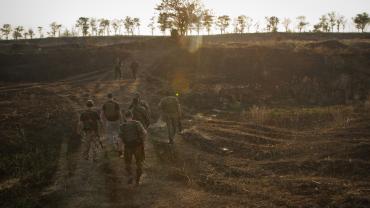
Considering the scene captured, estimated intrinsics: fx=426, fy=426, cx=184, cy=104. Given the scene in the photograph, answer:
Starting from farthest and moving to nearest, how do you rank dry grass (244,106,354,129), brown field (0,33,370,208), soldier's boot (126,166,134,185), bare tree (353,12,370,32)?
bare tree (353,12,370,32) < dry grass (244,106,354,129) < soldier's boot (126,166,134,185) < brown field (0,33,370,208)

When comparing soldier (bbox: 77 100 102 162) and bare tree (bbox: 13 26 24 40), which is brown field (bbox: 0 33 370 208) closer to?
soldier (bbox: 77 100 102 162)

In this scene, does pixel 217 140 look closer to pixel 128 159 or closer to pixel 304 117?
pixel 128 159

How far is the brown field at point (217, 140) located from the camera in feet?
38.5

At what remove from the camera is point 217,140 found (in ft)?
60.6

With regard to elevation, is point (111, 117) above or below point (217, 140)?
above

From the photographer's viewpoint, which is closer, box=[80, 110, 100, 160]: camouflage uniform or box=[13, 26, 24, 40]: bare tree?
box=[80, 110, 100, 160]: camouflage uniform

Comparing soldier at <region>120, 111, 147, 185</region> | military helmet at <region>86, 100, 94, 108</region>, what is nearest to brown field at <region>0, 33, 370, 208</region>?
soldier at <region>120, 111, 147, 185</region>

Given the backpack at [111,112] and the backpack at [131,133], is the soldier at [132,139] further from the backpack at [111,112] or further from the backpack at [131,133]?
the backpack at [111,112]

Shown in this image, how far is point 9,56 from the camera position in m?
53.0

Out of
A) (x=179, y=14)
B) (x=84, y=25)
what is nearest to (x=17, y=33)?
(x=84, y=25)

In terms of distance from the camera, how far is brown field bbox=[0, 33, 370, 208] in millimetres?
11734

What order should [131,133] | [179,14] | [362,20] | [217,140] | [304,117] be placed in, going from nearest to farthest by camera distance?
[131,133] < [217,140] < [304,117] < [179,14] < [362,20]

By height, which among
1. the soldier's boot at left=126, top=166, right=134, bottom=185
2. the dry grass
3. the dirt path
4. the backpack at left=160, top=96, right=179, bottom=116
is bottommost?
the dirt path

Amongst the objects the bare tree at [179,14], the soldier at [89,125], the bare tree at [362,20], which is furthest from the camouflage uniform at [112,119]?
the bare tree at [362,20]
